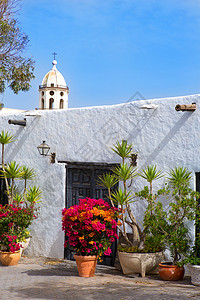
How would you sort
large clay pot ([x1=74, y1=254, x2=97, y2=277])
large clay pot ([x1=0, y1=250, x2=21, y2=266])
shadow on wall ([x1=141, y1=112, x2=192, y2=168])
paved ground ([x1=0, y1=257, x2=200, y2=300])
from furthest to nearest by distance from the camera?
1. large clay pot ([x1=0, y1=250, x2=21, y2=266])
2. shadow on wall ([x1=141, y1=112, x2=192, y2=168])
3. large clay pot ([x1=74, y1=254, x2=97, y2=277])
4. paved ground ([x1=0, y1=257, x2=200, y2=300])

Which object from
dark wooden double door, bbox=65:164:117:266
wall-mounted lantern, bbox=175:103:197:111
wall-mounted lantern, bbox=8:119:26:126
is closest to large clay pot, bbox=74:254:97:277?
→ dark wooden double door, bbox=65:164:117:266

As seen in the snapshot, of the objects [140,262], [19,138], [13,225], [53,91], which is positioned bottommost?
[140,262]

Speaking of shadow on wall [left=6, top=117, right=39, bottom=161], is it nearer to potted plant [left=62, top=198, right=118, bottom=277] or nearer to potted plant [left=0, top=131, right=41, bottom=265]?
potted plant [left=0, top=131, right=41, bottom=265]

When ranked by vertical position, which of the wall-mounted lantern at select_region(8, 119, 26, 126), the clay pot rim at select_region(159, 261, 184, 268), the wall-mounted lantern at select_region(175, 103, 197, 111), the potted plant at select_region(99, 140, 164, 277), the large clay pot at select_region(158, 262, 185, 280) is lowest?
the large clay pot at select_region(158, 262, 185, 280)

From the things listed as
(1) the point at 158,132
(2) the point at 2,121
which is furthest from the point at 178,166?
(2) the point at 2,121

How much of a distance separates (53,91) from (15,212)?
25028 mm

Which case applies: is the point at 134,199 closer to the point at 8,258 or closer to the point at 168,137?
the point at 168,137

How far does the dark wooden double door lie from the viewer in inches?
351

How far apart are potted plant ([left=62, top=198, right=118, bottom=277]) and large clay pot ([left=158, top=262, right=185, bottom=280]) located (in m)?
1.00

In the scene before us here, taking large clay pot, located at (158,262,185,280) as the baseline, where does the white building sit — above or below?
above

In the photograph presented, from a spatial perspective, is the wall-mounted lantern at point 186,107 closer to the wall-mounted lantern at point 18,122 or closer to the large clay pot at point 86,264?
the large clay pot at point 86,264

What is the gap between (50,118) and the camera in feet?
32.8

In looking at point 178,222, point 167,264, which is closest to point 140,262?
point 167,264

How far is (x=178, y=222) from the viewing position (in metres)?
7.36
